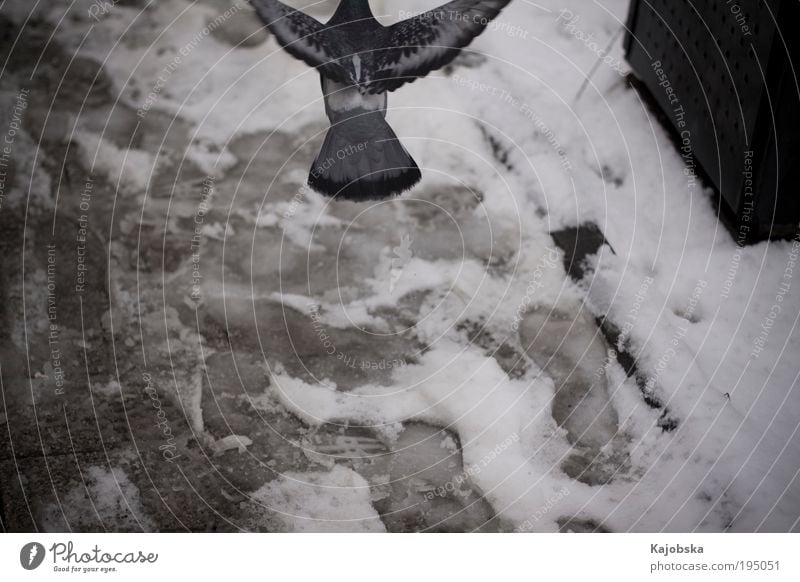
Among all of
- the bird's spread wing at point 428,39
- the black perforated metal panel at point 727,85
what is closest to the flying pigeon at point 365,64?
the bird's spread wing at point 428,39

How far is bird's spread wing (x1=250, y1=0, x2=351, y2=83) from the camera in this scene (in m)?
0.60

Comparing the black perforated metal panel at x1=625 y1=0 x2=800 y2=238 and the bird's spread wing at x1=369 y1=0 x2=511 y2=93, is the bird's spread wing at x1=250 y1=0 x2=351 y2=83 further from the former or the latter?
the black perforated metal panel at x1=625 y1=0 x2=800 y2=238

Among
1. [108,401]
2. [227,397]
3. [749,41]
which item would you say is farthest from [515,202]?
[108,401]

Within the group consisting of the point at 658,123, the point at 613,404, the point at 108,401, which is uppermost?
the point at 658,123

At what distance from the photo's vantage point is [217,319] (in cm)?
62

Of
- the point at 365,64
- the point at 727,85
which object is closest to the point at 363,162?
the point at 365,64

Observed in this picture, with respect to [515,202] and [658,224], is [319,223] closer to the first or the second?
[515,202]

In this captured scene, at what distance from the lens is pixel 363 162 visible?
612 millimetres

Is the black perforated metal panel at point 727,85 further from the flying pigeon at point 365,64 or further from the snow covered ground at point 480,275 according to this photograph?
the flying pigeon at point 365,64

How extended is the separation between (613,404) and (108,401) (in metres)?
0.56

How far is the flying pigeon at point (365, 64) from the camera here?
0.60 m

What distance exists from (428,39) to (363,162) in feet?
0.49

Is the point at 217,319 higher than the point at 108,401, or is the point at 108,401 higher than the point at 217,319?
the point at 217,319

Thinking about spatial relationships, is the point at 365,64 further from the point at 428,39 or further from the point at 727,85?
the point at 727,85
